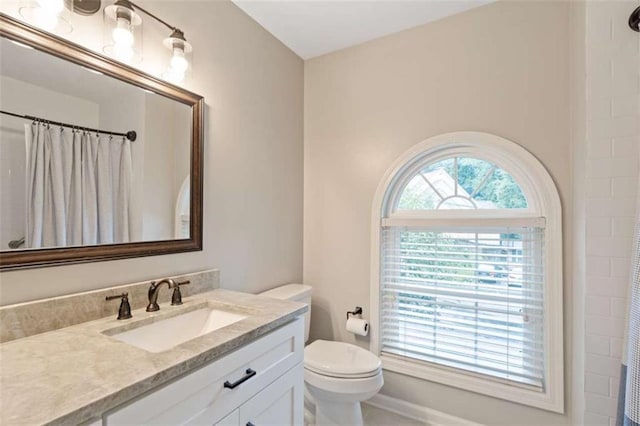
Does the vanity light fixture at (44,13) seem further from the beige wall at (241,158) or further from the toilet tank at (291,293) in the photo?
the toilet tank at (291,293)

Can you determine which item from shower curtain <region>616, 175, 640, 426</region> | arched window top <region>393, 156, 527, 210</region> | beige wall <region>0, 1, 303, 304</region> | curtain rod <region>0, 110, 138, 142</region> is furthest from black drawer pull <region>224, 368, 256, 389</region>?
arched window top <region>393, 156, 527, 210</region>

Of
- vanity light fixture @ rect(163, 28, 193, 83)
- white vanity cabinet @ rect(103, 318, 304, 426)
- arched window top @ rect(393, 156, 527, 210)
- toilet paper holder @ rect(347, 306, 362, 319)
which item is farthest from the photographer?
toilet paper holder @ rect(347, 306, 362, 319)

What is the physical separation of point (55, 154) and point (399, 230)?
1.86m

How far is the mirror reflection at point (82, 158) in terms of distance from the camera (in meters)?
1.02

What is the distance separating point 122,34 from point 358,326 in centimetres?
201

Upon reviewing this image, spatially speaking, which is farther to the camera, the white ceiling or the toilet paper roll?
the toilet paper roll

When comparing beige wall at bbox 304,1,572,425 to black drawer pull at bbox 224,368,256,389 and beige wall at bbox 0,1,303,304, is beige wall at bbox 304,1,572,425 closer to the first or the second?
beige wall at bbox 0,1,303,304

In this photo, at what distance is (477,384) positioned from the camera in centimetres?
186

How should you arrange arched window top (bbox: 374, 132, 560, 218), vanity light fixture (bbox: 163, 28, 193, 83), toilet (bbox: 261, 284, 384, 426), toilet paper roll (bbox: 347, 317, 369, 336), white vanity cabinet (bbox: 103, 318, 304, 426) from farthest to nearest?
toilet paper roll (bbox: 347, 317, 369, 336) < arched window top (bbox: 374, 132, 560, 218) < toilet (bbox: 261, 284, 384, 426) < vanity light fixture (bbox: 163, 28, 193, 83) < white vanity cabinet (bbox: 103, 318, 304, 426)

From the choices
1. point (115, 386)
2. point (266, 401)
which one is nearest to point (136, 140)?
point (115, 386)

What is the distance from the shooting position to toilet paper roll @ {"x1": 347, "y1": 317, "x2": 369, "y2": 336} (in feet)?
6.90

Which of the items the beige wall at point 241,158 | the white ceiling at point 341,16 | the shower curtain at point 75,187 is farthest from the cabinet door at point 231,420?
the white ceiling at point 341,16

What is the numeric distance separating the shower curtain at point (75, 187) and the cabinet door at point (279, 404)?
0.84m

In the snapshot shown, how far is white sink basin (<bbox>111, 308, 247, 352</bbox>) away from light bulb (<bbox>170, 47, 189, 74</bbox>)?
112cm
